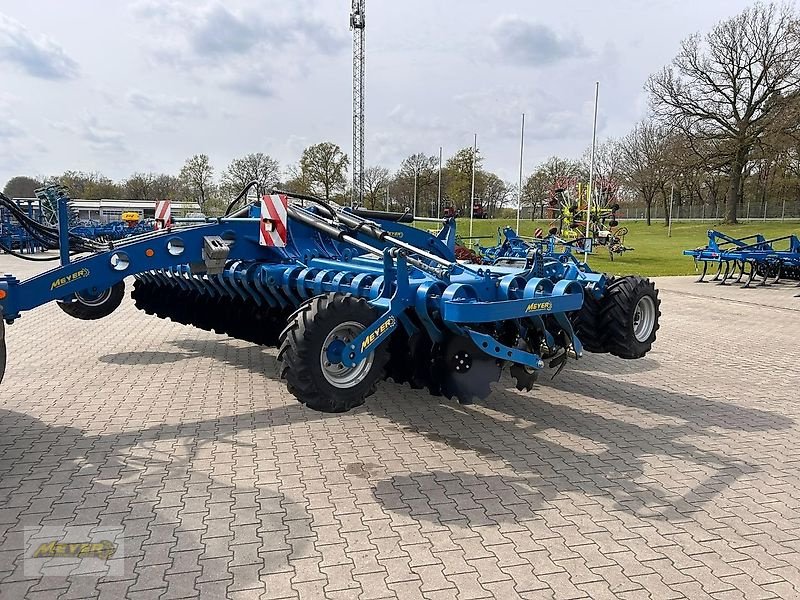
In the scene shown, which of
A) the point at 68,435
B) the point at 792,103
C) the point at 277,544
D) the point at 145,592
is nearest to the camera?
the point at 145,592

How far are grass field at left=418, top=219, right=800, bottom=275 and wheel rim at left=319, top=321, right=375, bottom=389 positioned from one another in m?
9.05

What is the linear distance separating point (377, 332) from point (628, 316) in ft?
9.63

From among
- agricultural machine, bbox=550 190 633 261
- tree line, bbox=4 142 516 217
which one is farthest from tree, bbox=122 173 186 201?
agricultural machine, bbox=550 190 633 261

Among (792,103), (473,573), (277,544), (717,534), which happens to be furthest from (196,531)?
(792,103)

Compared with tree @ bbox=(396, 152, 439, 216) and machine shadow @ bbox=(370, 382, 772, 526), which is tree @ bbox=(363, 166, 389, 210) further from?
machine shadow @ bbox=(370, 382, 772, 526)

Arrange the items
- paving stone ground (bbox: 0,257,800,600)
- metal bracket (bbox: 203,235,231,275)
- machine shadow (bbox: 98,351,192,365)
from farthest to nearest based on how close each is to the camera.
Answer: machine shadow (bbox: 98,351,192,365) → metal bracket (bbox: 203,235,231,275) → paving stone ground (bbox: 0,257,800,600)

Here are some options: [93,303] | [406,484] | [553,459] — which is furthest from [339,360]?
[93,303]

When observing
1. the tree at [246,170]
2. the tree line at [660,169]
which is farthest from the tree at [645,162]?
the tree at [246,170]

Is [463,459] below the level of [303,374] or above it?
below

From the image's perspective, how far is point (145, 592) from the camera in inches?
119

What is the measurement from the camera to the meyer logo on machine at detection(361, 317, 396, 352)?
14.5 feet

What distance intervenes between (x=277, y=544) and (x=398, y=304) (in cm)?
186

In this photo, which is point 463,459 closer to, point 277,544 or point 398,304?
point 398,304

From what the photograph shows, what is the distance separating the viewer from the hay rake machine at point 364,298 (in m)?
4.44
